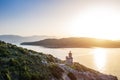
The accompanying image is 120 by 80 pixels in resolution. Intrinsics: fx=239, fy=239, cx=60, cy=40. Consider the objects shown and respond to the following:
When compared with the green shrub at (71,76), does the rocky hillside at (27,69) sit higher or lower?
higher

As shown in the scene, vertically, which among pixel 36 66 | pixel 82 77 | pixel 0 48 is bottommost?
pixel 82 77

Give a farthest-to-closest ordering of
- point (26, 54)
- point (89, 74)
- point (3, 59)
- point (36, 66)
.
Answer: point (89, 74)
point (26, 54)
point (36, 66)
point (3, 59)

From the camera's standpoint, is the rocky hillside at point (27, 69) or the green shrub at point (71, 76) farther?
the green shrub at point (71, 76)

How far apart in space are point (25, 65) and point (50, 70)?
2.98 meters

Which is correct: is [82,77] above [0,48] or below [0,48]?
below

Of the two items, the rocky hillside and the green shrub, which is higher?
the rocky hillside

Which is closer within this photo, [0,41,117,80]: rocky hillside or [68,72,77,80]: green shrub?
[0,41,117,80]: rocky hillside

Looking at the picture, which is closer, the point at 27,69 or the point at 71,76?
the point at 27,69

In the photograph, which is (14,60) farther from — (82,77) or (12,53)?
(82,77)

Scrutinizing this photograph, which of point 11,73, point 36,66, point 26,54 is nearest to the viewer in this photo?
point 11,73

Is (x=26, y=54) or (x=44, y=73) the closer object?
(x=44, y=73)

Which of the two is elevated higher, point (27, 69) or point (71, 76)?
point (27, 69)

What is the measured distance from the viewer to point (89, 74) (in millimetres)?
32625

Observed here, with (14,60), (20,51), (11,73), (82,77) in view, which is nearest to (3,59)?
(14,60)
